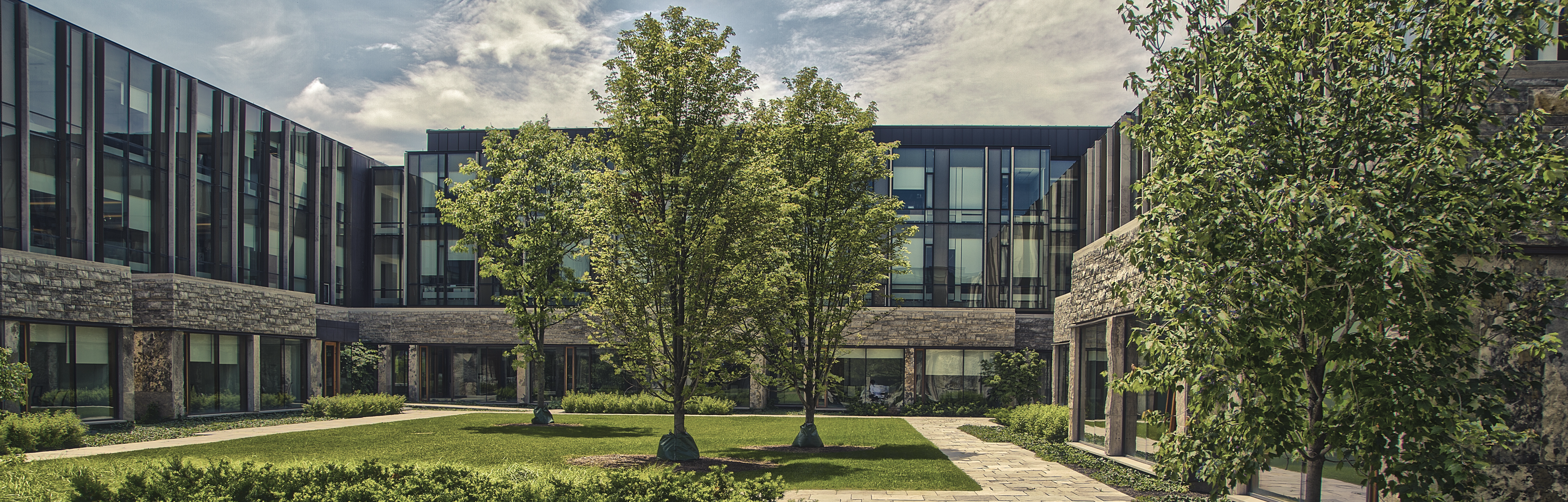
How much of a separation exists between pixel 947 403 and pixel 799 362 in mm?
15883

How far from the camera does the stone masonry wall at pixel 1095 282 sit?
16484 millimetres

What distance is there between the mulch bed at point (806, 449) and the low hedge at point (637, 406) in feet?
41.5

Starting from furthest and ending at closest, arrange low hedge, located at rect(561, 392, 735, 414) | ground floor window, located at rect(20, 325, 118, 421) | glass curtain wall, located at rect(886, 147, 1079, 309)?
glass curtain wall, located at rect(886, 147, 1079, 309) → low hedge, located at rect(561, 392, 735, 414) → ground floor window, located at rect(20, 325, 118, 421)

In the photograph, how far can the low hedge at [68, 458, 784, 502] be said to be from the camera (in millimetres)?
10188

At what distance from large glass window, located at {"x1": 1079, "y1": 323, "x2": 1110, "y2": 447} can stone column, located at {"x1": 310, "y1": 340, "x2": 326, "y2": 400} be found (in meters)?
29.4

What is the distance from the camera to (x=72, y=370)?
2367cm

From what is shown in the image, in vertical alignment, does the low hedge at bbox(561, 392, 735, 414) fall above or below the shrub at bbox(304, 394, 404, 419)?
below

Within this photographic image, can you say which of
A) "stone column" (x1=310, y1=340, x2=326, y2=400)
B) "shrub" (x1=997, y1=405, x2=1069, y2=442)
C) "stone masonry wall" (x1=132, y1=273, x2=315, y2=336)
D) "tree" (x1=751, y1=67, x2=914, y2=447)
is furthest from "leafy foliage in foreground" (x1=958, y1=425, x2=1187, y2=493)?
"stone column" (x1=310, y1=340, x2=326, y2=400)

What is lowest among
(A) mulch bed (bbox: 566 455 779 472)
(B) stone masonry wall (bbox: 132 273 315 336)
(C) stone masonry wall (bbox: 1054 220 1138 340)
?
(A) mulch bed (bbox: 566 455 779 472)

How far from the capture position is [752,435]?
76.4 ft

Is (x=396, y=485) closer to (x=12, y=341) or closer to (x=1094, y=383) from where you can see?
(x=1094, y=383)

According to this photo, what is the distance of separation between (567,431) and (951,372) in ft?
56.4

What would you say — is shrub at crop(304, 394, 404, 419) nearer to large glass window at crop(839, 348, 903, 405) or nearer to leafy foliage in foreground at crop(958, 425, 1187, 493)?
large glass window at crop(839, 348, 903, 405)

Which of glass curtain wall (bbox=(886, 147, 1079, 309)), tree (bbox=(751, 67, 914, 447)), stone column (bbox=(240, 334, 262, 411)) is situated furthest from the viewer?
glass curtain wall (bbox=(886, 147, 1079, 309))
